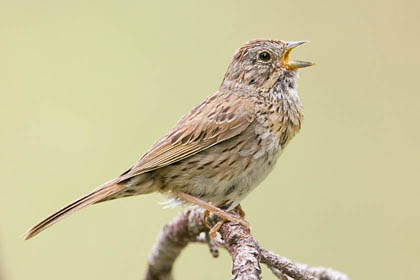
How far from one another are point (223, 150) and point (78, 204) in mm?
774

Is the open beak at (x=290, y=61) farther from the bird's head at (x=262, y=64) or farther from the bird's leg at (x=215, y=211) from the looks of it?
the bird's leg at (x=215, y=211)

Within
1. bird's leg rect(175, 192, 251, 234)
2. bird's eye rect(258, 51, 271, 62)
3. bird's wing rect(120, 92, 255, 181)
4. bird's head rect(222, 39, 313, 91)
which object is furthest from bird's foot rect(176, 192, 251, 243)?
bird's eye rect(258, 51, 271, 62)

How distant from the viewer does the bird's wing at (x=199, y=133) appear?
399 centimetres

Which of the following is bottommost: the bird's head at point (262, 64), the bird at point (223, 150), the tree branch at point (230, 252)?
the tree branch at point (230, 252)

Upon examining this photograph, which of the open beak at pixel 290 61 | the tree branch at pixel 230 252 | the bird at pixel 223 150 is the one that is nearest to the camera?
the tree branch at pixel 230 252

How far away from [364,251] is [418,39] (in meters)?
2.16

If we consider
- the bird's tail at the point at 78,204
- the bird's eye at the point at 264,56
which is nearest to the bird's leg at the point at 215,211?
the bird's tail at the point at 78,204

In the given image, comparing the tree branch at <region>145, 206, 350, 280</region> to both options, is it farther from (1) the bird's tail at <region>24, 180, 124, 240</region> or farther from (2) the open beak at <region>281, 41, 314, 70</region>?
(2) the open beak at <region>281, 41, 314, 70</region>

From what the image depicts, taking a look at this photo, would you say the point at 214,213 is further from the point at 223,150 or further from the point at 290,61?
the point at 290,61

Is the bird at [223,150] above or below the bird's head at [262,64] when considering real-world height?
below

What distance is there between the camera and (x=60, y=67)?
5871 millimetres

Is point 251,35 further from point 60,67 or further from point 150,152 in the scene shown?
point 150,152

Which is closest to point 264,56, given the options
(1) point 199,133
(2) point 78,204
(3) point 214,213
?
(1) point 199,133

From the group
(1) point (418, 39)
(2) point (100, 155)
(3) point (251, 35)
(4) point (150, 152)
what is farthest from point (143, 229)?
(1) point (418, 39)
